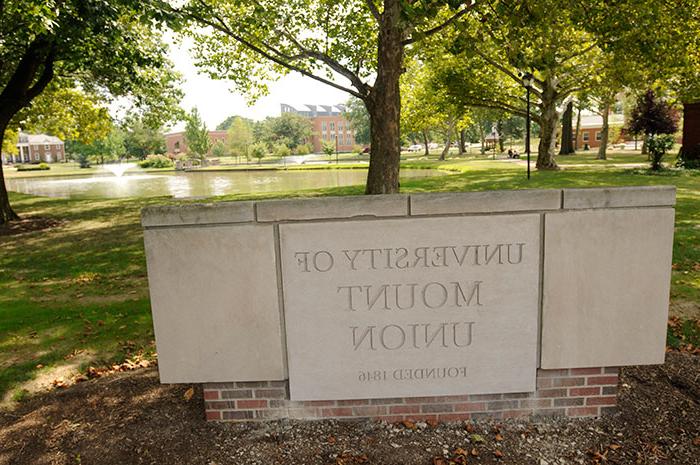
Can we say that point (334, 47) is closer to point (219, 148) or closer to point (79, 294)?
point (79, 294)

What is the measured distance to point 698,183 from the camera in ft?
61.5

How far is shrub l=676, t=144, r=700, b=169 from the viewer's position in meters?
25.1

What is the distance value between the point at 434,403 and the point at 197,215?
89.0 inches

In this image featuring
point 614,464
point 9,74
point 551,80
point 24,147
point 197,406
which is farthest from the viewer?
point 24,147

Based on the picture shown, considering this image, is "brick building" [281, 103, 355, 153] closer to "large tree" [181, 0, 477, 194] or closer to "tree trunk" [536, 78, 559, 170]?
"tree trunk" [536, 78, 559, 170]

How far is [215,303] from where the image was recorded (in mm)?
3830

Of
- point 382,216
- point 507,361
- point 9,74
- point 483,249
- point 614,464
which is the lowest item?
point 614,464

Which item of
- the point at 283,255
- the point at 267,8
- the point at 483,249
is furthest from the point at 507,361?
the point at 267,8

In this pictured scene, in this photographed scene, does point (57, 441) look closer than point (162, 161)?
Yes

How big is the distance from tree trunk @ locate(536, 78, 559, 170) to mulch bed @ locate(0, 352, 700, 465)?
2519 centimetres

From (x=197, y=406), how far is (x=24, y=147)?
12908cm

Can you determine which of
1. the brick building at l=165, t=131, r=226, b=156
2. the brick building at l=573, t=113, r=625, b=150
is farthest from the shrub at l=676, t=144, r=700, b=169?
the brick building at l=165, t=131, r=226, b=156

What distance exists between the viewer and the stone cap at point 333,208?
3.69 meters

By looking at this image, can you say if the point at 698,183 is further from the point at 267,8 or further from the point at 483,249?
the point at 483,249
